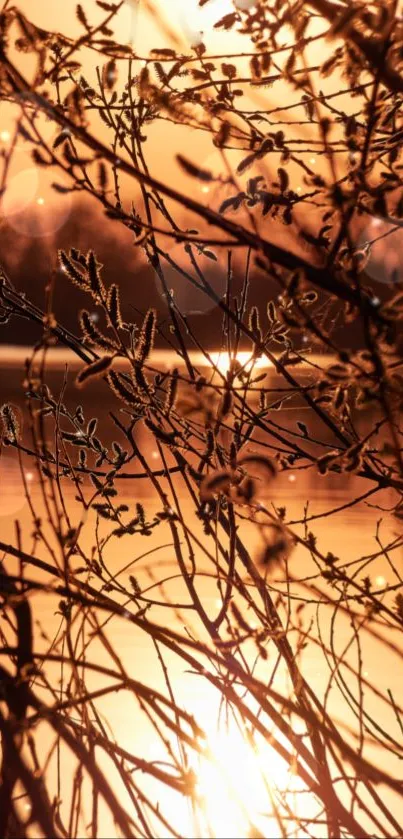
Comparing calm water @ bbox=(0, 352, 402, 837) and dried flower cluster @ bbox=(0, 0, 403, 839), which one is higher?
calm water @ bbox=(0, 352, 402, 837)

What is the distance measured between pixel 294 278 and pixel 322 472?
26.0 inches

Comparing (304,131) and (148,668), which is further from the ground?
(148,668)

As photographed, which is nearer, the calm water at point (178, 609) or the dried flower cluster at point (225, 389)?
the dried flower cluster at point (225, 389)

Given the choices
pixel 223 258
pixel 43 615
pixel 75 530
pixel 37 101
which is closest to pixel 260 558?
pixel 75 530

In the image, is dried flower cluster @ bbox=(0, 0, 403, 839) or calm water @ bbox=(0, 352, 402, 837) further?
calm water @ bbox=(0, 352, 402, 837)

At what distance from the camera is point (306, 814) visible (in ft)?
17.1

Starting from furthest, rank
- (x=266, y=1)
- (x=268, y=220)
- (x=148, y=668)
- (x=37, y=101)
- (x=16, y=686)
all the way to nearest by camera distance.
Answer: (x=148, y=668) < (x=268, y=220) < (x=266, y=1) < (x=37, y=101) < (x=16, y=686)

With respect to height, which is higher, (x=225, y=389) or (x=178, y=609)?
(x=178, y=609)

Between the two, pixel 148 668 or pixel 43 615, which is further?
pixel 43 615

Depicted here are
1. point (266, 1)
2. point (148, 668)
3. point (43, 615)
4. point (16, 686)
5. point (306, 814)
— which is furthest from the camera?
point (43, 615)

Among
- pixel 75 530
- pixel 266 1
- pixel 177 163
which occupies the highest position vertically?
pixel 266 1

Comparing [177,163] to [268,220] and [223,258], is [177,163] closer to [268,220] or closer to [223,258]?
[268,220]

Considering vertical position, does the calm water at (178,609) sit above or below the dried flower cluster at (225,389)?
above

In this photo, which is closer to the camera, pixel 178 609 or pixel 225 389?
pixel 225 389
